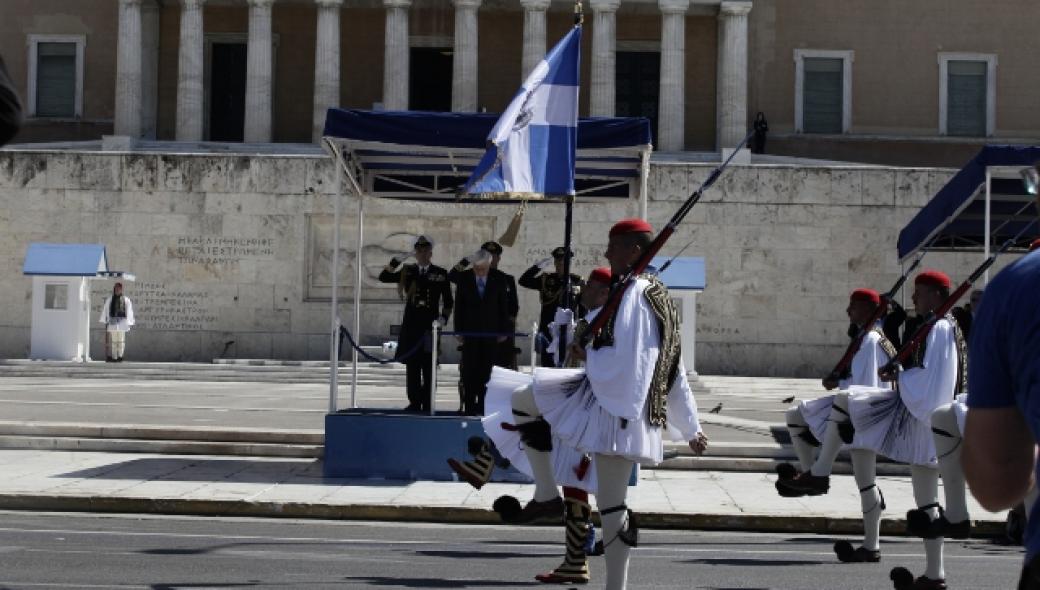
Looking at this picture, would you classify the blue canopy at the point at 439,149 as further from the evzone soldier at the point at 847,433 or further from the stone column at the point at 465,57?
the stone column at the point at 465,57

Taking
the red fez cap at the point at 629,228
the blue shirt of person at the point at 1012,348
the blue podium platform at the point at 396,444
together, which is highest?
the red fez cap at the point at 629,228

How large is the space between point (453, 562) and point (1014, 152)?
867 centimetres

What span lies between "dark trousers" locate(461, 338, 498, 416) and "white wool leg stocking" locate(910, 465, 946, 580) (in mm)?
6709

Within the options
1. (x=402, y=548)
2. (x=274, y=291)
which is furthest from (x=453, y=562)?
(x=274, y=291)

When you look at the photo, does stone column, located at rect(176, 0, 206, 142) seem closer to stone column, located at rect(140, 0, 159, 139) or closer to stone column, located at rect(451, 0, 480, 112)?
stone column, located at rect(140, 0, 159, 139)

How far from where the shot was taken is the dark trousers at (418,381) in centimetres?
1630

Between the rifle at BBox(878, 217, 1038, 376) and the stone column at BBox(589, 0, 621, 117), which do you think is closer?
the rifle at BBox(878, 217, 1038, 376)

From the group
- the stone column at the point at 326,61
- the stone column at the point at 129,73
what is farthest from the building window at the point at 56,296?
the stone column at the point at 326,61

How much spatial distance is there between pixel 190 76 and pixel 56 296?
1717 cm

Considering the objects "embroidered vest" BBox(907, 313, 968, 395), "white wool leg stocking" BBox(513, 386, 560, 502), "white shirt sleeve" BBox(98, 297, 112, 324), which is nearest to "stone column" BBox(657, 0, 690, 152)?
"white shirt sleeve" BBox(98, 297, 112, 324)

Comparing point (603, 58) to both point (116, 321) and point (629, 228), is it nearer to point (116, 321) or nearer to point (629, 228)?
point (116, 321)

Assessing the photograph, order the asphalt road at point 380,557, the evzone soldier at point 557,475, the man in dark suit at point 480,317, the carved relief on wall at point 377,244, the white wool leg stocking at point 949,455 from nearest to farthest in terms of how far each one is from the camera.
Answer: the evzone soldier at point 557,475 < the asphalt road at point 380,557 < the white wool leg stocking at point 949,455 < the man in dark suit at point 480,317 < the carved relief on wall at point 377,244

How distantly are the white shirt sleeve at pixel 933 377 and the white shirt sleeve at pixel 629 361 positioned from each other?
2530mm

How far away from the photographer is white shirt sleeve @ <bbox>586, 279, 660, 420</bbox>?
781 centimetres
